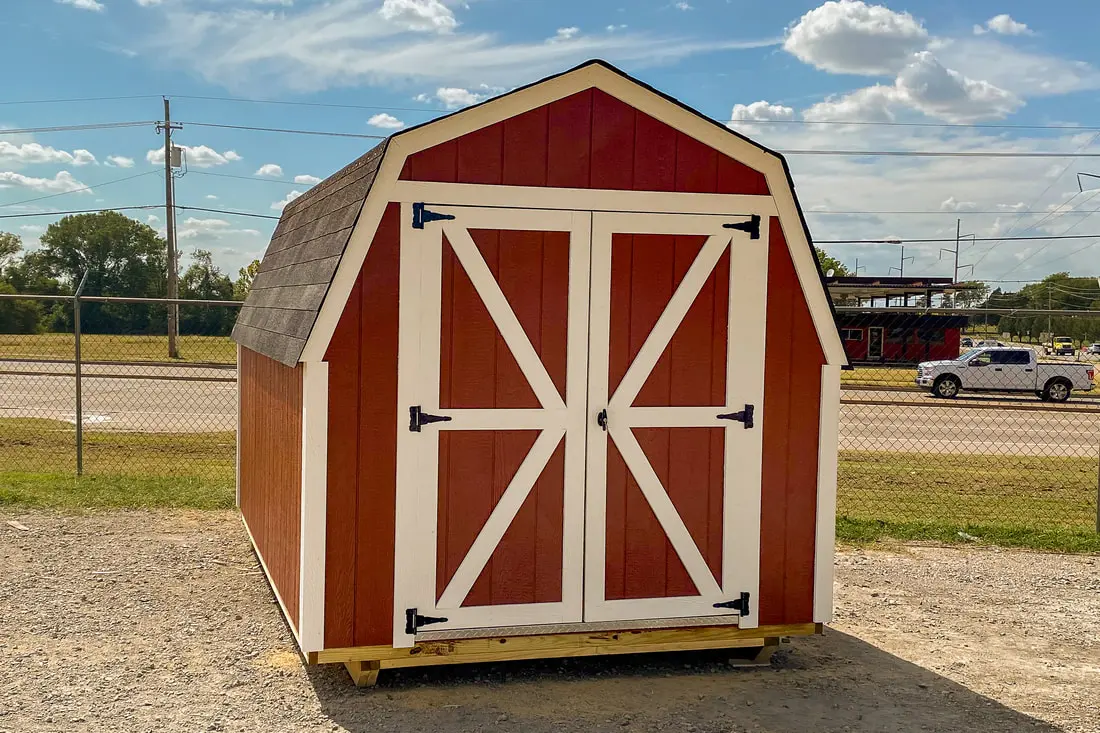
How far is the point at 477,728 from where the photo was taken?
425cm

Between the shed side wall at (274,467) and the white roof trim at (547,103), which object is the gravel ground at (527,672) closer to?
the shed side wall at (274,467)

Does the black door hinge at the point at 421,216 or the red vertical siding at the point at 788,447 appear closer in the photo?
the black door hinge at the point at 421,216

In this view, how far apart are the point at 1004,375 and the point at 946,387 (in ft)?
6.11

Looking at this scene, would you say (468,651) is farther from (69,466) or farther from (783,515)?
(69,466)

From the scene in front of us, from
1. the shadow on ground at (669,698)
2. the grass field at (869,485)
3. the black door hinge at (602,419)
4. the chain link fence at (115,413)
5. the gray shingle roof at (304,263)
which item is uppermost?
the gray shingle roof at (304,263)

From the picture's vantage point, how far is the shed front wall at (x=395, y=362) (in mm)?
4602

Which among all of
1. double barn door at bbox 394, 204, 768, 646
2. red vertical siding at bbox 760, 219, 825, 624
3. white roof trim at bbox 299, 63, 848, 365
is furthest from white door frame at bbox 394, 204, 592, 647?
red vertical siding at bbox 760, 219, 825, 624

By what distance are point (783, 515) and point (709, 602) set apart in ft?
1.94

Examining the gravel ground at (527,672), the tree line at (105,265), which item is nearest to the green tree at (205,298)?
the tree line at (105,265)

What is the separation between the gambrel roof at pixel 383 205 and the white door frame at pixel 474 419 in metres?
0.26

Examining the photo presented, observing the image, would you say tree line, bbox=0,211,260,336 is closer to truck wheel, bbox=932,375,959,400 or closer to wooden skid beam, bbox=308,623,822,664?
truck wheel, bbox=932,375,959,400

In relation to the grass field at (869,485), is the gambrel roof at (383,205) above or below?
above

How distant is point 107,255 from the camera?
46.3m

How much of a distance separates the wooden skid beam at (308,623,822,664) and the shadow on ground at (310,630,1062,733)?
0.15 meters
